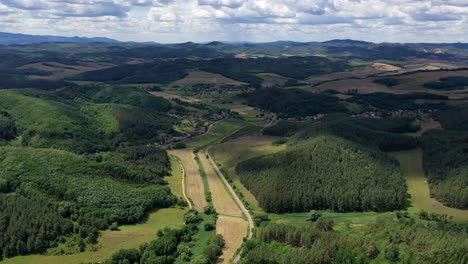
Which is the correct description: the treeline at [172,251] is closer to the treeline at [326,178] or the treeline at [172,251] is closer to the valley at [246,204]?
the valley at [246,204]

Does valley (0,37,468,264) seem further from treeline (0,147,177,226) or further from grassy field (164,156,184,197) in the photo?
grassy field (164,156,184,197)

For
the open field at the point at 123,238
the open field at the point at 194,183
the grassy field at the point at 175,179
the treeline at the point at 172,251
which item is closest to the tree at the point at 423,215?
the treeline at the point at 172,251

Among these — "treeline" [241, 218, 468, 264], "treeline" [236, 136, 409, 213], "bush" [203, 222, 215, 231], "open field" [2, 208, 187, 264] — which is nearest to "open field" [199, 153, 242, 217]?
"treeline" [236, 136, 409, 213]

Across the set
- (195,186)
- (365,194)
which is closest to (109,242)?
(195,186)

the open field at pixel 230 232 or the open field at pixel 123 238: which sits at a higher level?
the open field at pixel 230 232

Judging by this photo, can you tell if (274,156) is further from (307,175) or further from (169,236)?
(169,236)

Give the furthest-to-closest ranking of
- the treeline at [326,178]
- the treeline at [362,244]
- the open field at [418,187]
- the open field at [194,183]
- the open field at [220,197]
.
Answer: the open field at [194,183] < the treeline at [326,178] < the open field at [220,197] < the open field at [418,187] < the treeline at [362,244]

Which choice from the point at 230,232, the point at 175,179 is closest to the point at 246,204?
the point at 230,232
